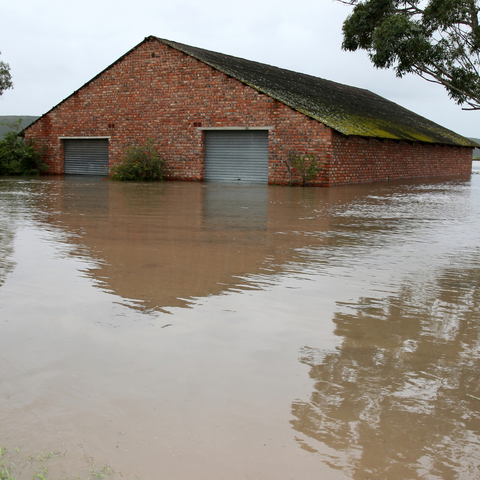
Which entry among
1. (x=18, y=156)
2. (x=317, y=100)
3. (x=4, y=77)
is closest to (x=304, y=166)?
(x=317, y=100)

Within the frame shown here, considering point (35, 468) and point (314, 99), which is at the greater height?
point (314, 99)

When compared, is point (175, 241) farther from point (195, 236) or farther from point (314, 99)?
point (314, 99)

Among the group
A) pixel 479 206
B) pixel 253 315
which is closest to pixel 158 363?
pixel 253 315

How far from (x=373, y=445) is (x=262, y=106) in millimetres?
17755

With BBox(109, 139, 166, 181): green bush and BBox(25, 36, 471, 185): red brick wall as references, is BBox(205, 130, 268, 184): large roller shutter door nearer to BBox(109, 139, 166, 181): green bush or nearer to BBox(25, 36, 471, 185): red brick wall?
BBox(25, 36, 471, 185): red brick wall

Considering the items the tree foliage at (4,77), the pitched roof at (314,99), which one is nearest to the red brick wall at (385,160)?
the pitched roof at (314,99)

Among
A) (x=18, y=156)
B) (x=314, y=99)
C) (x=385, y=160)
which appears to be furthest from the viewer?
(x=18, y=156)

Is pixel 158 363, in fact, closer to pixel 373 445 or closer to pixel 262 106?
pixel 373 445

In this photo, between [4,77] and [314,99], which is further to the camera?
[4,77]

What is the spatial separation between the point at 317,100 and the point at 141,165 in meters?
7.14

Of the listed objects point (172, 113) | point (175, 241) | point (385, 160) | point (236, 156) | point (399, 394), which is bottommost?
point (399, 394)

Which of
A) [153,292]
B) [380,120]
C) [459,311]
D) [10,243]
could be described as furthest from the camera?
[380,120]

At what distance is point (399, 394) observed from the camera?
113 inches

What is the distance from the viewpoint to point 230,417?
2.61 m
